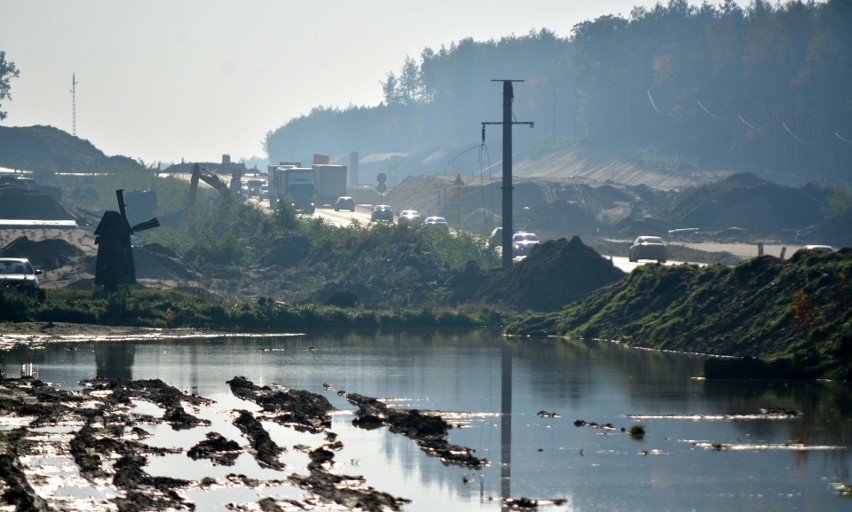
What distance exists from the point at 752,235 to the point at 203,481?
90300 mm

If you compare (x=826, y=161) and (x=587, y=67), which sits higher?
(x=587, y=67)

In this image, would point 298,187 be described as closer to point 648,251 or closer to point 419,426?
point 648,251

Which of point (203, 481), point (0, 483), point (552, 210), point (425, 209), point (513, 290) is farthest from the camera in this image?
point (425, 209)

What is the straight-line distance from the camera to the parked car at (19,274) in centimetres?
5378

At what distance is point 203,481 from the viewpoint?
70.9 ft

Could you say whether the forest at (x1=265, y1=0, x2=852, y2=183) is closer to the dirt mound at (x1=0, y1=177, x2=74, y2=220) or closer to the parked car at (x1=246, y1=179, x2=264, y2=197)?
the parked car at (x1=246, y1=179, x2=264, y2=197)

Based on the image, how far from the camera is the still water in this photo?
71.6 ft

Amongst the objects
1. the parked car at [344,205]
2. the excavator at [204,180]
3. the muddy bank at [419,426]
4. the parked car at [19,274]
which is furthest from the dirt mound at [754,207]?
the muddy bank at [419,426]

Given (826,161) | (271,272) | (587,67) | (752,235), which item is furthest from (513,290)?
(587,67)

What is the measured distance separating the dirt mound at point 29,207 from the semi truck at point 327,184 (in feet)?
97.0

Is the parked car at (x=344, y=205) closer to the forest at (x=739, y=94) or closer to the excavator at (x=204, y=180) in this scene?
the excavator at (x=204, y=180)

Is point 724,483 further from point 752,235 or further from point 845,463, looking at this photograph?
point 752,235

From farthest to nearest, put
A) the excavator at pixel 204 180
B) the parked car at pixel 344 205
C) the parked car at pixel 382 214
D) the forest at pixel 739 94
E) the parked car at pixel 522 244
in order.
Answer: the forest at pixel 739 94, the parked car at pixel 344 205, the parked car at pixel 382 214, the excavator at pixel 204 180, the parked car at pixel 522 244

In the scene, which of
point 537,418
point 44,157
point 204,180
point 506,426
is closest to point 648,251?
point 204,180
